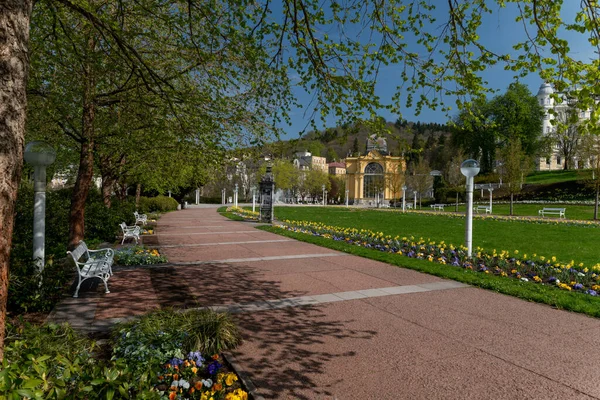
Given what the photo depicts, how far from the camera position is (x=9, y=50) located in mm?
2377

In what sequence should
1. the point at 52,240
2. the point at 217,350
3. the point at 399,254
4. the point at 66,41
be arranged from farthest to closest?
the point at 52,240
the point at 399,254
the point at 66,41
the point at 217,350

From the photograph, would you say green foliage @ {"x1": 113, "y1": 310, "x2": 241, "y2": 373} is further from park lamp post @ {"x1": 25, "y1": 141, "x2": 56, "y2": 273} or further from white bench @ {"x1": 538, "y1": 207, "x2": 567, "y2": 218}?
white bench @ {"x1": 538, "y1": 207, "x2": 567, "y2": 218}

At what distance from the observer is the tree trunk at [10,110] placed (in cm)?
232

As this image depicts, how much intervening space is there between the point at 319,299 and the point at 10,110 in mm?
4753

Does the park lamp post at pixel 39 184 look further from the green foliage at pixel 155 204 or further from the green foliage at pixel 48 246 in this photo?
the green foliage at pixel 155 204

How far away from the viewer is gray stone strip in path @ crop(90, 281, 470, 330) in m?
5.40

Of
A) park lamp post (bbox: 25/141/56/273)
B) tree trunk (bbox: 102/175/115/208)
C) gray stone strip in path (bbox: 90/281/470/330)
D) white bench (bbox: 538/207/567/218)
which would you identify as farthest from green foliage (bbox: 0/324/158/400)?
white bench (bbox: 538/207/567/218)

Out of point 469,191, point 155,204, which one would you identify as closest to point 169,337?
point 469,191

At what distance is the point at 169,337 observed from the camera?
3840 mm

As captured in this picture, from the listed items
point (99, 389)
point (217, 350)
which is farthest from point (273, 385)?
point (99, 389)

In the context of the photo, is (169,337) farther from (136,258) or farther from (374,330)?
(136,258)

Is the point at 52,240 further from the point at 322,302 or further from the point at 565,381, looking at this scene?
the point at 565,381

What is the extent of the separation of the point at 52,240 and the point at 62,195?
318 inches

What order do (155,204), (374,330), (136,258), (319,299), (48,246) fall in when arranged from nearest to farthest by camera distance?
(374,330) → (319,299) → (136,258) → (48,246) → (155,204)
